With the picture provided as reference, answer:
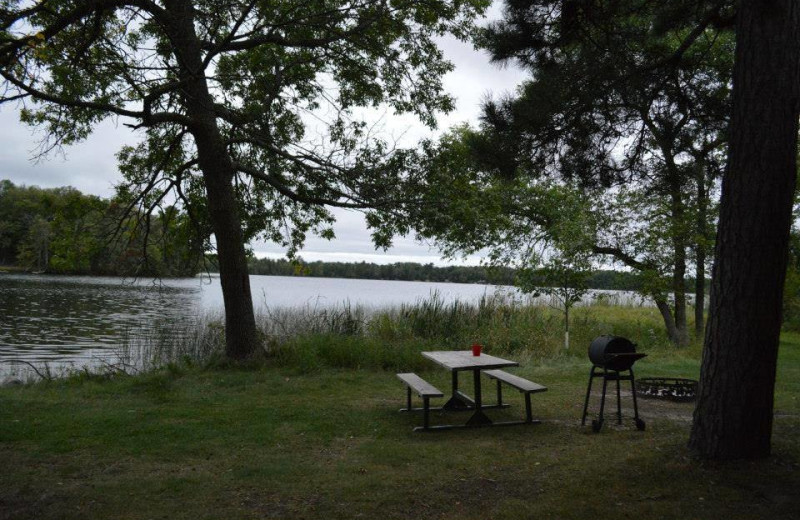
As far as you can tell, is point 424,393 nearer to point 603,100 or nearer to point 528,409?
point 528,409

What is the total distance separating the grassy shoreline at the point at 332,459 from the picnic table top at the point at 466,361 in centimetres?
62

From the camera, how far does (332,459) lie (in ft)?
14.9

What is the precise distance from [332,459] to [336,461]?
70 mm

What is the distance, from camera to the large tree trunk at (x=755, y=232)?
3.87 m

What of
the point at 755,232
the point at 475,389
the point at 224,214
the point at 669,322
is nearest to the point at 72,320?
the point at 224,214

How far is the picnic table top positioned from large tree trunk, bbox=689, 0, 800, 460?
1.85 m

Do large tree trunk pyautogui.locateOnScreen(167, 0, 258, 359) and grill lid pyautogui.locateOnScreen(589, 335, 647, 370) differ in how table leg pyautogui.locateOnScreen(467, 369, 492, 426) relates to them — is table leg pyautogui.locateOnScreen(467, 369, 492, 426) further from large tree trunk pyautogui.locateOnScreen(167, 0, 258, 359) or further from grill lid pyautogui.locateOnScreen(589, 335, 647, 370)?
large tree trunk pyautogui.locateOnScreen(167, 0, 258, 359)

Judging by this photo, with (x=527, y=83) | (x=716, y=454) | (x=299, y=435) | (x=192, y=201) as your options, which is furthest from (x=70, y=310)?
(x=716, y=454)

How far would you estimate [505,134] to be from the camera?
215 inches

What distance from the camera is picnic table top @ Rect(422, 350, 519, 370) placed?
5.49 meters

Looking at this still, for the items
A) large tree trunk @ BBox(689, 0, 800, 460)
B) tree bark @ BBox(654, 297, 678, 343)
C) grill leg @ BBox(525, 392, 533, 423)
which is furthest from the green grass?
tree bark @ BBox(654, 297, 678, 343)

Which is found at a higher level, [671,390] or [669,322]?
[669,322]

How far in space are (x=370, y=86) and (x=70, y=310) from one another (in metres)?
16.1

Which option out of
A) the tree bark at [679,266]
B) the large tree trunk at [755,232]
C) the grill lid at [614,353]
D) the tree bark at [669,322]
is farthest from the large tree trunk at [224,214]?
the tree bark at [669,322]
